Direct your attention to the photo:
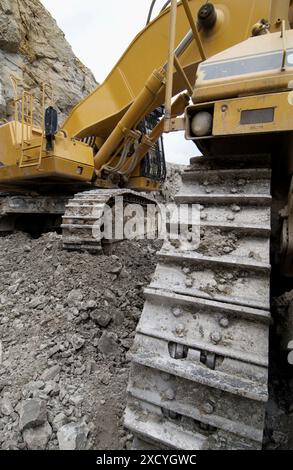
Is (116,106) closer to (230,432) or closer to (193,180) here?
(193,180)

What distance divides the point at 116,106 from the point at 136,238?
66.6 inches

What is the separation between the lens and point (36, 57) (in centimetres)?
1044

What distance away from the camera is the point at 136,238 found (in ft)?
13.5

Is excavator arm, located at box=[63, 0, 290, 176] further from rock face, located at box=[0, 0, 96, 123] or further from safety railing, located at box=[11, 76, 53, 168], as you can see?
rock face, located at box=[0, 0, 96, 123]

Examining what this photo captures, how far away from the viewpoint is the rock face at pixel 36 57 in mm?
9148

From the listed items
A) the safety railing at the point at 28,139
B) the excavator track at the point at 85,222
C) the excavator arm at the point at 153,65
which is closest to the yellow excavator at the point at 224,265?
the excavator arm at the point at 153,65

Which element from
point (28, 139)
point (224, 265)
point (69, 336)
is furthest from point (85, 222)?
point (224, 265)

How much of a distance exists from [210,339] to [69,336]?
105 centimetres

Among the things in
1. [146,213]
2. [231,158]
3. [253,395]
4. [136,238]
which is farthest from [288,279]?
[146,213]

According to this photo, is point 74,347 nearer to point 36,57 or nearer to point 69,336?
point 69,336

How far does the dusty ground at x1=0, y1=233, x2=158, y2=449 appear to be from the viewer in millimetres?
1485

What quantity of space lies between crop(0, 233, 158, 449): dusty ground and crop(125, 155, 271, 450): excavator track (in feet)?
1.09

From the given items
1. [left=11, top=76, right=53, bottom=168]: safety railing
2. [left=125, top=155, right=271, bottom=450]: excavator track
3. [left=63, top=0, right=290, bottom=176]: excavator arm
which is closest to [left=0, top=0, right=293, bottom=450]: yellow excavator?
[left=125, top=155, right=271, bottom=450]: excavator track

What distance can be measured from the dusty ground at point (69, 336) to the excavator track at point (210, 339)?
0.33 meters
